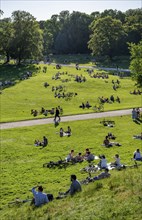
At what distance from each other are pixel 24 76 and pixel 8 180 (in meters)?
53.7

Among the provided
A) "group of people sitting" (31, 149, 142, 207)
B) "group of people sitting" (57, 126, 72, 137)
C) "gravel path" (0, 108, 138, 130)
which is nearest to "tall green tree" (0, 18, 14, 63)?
"gravel path" (0, 108, 138, 130)

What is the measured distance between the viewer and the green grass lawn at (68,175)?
16.0 m

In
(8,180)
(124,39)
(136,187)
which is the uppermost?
(124,39)

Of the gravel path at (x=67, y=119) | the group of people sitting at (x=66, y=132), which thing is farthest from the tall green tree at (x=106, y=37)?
the group of people sitting at (x=66, y=132)

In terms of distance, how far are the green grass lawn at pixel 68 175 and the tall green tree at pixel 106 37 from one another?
215 feet

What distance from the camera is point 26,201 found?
2014 centimetres

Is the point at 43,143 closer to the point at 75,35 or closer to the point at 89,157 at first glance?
the point at 89,157

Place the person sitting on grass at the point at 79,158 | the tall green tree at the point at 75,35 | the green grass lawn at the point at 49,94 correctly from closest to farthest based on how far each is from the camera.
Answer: the person sitting on grass at the point at 79,158 < the green grass lawn at the point at 49,94 < the tall green tree at the point at 75,35

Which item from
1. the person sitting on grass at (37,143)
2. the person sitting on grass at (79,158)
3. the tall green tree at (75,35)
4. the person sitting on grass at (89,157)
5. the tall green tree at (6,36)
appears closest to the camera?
the person sitting on grass at (79,158)

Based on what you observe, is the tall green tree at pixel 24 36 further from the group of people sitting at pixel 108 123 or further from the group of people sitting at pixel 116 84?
the group of people sitting at pixel 108 123

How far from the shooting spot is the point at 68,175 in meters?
24.6

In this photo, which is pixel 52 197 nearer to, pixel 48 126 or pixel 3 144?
pixel 3 144

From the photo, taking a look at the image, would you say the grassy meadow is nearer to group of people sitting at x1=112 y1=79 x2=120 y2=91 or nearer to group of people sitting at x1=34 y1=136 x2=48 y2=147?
group of people sitting at x1=34 y1=136 x2=48 y2=147

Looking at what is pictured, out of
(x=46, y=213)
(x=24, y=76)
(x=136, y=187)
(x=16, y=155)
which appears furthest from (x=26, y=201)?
(x=24, y=76)
